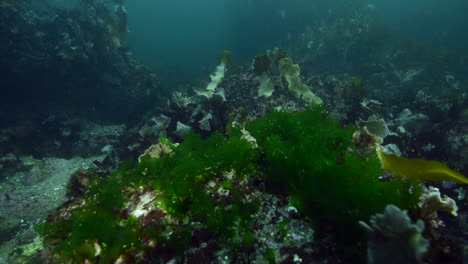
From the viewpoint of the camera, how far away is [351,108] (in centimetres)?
806

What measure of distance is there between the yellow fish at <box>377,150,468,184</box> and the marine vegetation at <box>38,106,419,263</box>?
0.53m

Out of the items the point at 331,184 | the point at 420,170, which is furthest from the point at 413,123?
the point at 331,184

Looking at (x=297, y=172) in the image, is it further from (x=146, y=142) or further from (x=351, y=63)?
(x=351, y=63)

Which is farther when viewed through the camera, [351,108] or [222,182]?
[351,108]

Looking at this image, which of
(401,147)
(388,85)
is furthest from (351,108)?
(388,85)

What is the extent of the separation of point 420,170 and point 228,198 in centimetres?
225

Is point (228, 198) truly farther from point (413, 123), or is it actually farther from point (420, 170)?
point (413, 123)

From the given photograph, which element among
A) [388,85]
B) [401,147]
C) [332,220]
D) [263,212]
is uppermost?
[388,85]

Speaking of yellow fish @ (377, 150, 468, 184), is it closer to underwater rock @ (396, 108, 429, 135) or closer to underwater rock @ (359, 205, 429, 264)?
underwater rock @ (359, 205, 429, 264)

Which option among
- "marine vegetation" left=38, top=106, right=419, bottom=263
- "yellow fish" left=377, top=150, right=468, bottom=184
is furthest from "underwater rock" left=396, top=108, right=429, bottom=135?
"marine vegetation" left=38, top=106, right=419, bottom=263

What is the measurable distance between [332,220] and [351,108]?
655cm

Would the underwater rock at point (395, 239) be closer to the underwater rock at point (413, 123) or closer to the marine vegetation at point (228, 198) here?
the marine vegetation at point (228, 198)

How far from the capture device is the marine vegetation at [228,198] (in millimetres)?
2271

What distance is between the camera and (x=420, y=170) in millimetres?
2967
